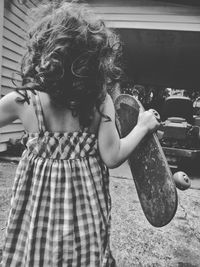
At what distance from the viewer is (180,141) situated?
5664 mm

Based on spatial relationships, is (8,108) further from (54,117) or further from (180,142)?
(180,142)

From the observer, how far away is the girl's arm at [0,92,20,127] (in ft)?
4.17

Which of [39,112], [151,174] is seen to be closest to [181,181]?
[151,174]

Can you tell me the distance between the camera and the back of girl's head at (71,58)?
1221 mm

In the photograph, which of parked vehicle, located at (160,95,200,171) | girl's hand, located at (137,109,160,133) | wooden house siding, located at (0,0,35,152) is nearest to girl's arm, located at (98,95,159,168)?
girl's hand, located at (137,109,160,133)

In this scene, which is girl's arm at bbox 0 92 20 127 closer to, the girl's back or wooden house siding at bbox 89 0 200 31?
the girl's back

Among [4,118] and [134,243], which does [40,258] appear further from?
[134,243]

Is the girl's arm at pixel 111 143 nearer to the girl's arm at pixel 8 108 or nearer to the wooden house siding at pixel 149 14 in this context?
the girl's arm at pixel 8 108

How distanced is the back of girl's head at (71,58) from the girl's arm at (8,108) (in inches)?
2.7

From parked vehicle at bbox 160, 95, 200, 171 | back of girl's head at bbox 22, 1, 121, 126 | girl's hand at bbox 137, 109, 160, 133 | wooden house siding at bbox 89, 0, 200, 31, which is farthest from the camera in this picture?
parked vehicle at bbox 160, 95, 200, 171

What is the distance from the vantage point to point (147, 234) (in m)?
2.93

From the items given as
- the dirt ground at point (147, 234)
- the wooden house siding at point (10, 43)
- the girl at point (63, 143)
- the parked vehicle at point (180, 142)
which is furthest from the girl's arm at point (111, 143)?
the parked vehicle at point (180, 142)

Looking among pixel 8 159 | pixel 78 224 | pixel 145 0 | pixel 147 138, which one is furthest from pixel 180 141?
pixel 78 224

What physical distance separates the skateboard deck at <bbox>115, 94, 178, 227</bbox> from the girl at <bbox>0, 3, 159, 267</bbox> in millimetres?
385
